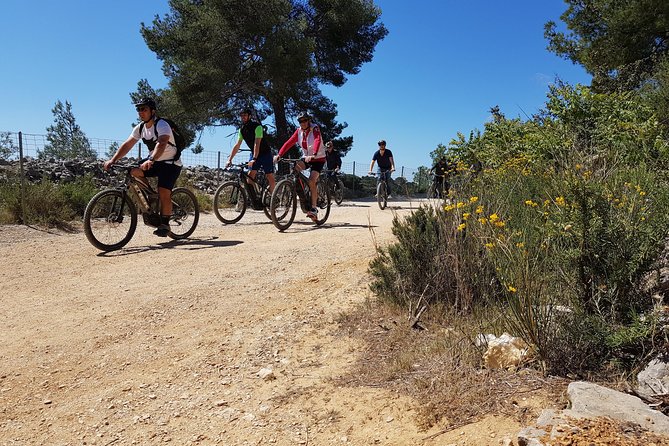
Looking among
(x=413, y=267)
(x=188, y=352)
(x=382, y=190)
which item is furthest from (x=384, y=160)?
(x=188, y=352)

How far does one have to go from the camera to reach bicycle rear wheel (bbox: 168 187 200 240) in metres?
7.33

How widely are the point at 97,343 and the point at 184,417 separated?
4.37 ft

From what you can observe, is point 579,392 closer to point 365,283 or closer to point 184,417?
point 184,417

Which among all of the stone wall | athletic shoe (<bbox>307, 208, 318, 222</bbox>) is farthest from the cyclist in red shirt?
the stone wall

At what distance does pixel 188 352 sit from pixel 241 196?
6058 millimetres

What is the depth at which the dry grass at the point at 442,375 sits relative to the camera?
2.37m

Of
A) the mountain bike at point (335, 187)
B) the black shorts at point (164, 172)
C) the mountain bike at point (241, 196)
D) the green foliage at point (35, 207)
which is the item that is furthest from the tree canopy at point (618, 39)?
the green foliage at point (35, 207)

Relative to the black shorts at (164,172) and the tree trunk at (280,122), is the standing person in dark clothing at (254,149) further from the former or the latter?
the tree trunk at (280,122)

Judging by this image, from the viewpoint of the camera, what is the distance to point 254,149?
29.5 ft

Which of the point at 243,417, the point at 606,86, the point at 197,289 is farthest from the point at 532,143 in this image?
the point at 606,86

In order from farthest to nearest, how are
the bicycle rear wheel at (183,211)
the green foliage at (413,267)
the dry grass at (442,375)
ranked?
the bicycle rear wheel at (183,211) → the green foliage at (413,267) → the dry grass at (442,375)

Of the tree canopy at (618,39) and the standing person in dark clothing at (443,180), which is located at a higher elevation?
the tree canopy at (618,39)

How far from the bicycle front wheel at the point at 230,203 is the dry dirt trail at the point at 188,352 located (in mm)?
2938

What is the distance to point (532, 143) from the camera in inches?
247
